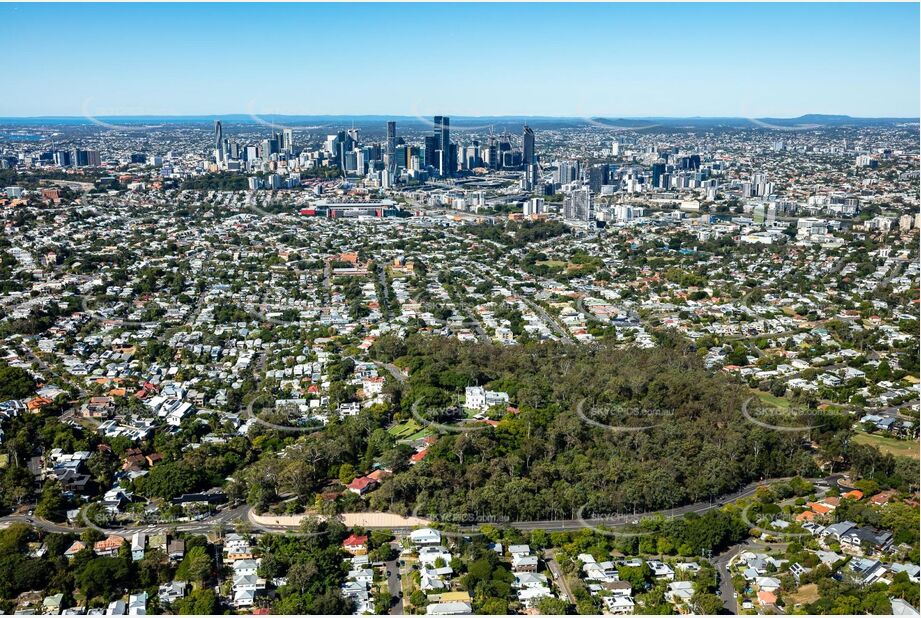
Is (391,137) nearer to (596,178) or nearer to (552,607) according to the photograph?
(596,178)

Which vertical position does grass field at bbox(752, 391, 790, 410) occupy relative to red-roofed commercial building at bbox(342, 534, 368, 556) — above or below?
above

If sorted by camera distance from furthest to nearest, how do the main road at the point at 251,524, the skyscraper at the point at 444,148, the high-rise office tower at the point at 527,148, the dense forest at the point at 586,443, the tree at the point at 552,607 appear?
the high-rise office tower at the point at 527,148 → the skyscraper at the point at 444,148 → the dense forest at the point at 586,443 → the main road at the point at 251,524 → the tree at the point at 552,607

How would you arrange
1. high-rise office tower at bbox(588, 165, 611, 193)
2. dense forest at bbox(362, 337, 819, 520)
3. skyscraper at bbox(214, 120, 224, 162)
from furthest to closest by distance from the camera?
skyscraper at bbox(214, 120, 224, 162), high-rise office tower at bbox(588, 165, 611, 193), dense forest at bbox(362, 337, 819, 520)

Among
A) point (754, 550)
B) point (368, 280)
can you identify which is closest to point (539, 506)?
point (754, 550)

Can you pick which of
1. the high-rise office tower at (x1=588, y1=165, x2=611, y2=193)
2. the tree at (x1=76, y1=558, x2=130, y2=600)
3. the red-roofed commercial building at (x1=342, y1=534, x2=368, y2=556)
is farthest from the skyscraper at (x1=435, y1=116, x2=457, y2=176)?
the tree at (x1=76, y1=558, x2=130, y2=600)

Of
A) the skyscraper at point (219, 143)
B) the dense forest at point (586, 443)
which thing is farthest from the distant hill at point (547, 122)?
the dense forest at point (586, 443)

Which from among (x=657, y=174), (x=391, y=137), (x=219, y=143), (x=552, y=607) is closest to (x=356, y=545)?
(x=552, y=607)

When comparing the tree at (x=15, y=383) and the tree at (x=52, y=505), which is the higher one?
the tree at (x=15, y=383)

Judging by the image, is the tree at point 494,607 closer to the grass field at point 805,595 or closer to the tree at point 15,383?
the grass field at point 805,595

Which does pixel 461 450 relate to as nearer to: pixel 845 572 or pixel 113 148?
pixel 845 572

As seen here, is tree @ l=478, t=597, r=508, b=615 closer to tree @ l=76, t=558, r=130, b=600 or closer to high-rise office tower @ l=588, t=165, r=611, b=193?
tree @ l=76, t=558, r=130, b=600
